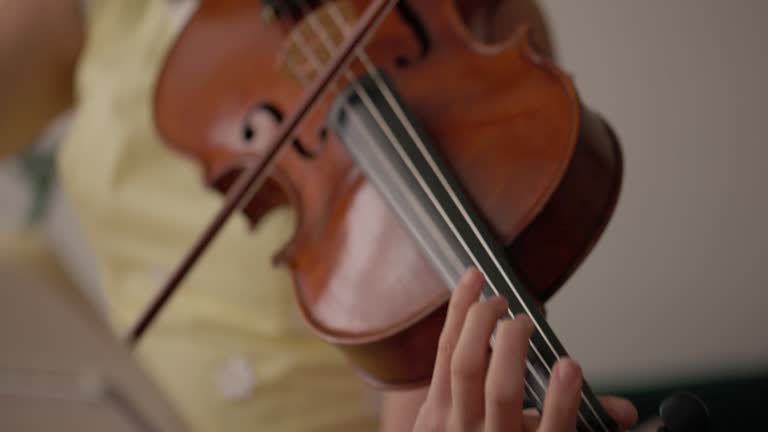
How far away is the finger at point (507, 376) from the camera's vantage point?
0.33 meters

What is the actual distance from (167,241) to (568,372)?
57 cm

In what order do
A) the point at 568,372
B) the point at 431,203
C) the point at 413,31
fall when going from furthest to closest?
the point at 413,31 → the point at 431,203 → the point at 568,372

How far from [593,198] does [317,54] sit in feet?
0.80


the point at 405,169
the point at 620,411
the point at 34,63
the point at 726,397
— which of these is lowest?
the point at 726,397

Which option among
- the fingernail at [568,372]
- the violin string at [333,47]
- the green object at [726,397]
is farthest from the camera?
the green object at [726,397]

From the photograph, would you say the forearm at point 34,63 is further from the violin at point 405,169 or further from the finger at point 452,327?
the finger at point 452,327

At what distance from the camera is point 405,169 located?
447mm

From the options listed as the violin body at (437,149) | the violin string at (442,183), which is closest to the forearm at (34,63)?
the violin body at (437,149)

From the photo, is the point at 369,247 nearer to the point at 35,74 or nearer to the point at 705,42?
the point at 705,42

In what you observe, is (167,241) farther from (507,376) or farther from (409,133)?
(507,376)

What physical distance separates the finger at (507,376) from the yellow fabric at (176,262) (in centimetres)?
41

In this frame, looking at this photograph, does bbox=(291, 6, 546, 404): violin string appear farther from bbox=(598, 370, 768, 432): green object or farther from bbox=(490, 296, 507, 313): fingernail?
bbox=(598, 370, 768, 432): green object

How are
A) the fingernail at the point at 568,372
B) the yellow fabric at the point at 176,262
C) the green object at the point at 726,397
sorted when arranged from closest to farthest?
1. the fingernail at the point at 568,372
2. the green object at the point at 726,397
3. the yellow fabric at the point at 176,262

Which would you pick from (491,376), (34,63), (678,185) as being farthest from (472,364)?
(34,63)
